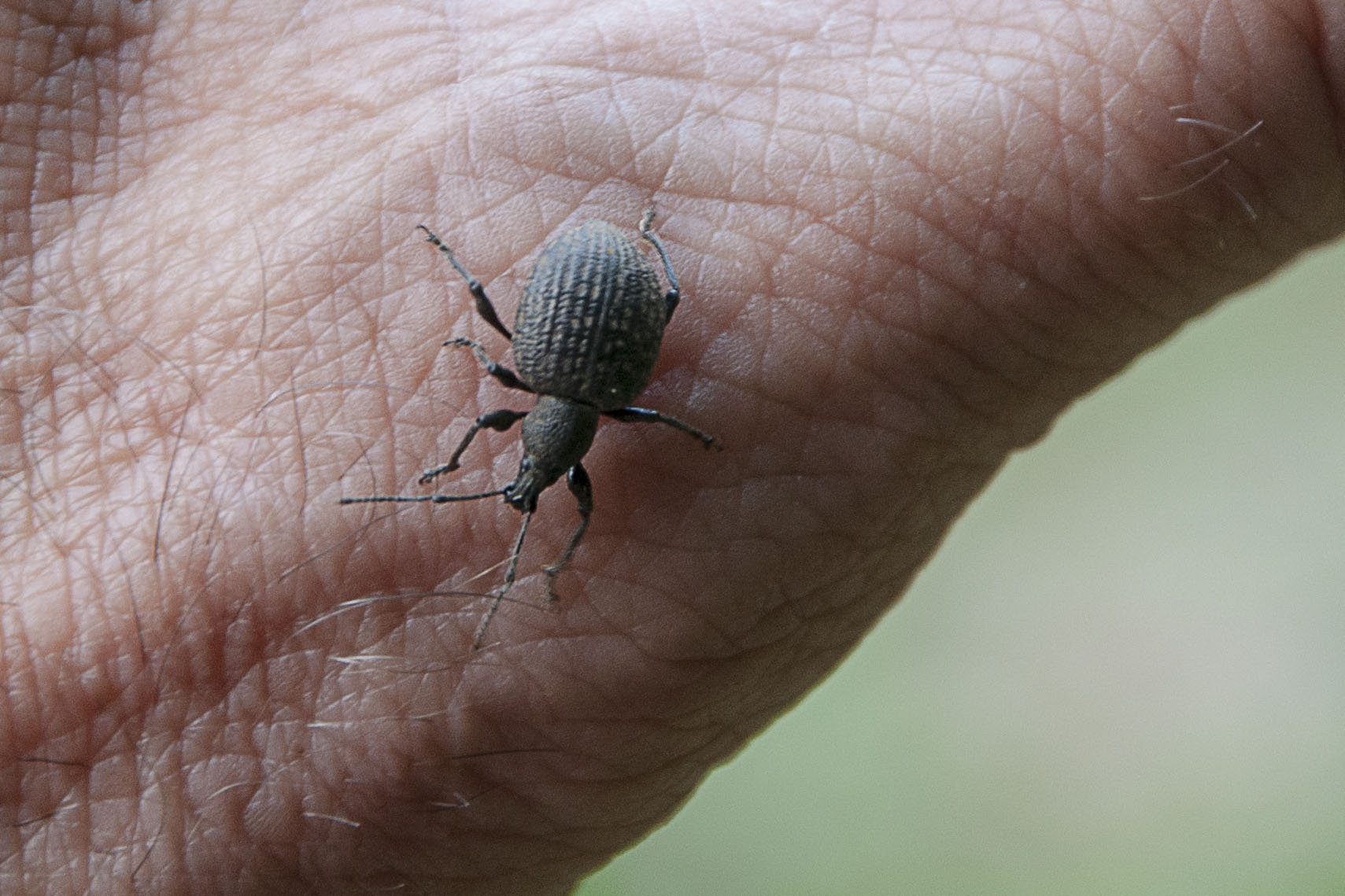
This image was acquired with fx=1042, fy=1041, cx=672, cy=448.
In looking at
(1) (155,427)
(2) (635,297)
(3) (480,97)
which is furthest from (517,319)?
(1) (155,427)

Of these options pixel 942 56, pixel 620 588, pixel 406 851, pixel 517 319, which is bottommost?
pixel 406 851

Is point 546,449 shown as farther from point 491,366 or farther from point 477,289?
point 477,289

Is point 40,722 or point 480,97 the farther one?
point 480,97

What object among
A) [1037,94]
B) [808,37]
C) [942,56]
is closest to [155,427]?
[808,37]

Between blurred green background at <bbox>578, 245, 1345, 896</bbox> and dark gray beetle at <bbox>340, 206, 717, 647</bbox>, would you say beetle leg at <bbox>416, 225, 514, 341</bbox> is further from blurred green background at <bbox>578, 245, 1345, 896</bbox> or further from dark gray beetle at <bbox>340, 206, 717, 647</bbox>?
blurred green background at <bbox>578, 245, 1345, 896</bbox>

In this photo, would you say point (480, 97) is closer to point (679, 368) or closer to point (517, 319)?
point (517, 319)

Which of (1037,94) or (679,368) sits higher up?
(1037,94)

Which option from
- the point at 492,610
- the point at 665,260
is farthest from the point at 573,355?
the point at 492,610
